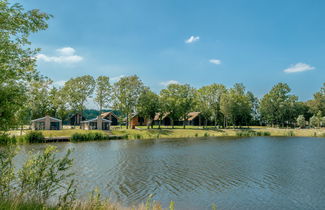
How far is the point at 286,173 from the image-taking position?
19.2 metres

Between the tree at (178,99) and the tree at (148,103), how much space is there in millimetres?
3196

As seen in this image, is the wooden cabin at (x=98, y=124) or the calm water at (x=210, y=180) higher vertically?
the wooden cabin at (x=98, y=124)

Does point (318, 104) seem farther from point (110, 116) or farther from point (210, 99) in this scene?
point (110, 116)

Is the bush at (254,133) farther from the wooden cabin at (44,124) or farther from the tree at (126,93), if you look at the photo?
the wooden cabin at (44,124)

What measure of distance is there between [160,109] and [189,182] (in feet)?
158

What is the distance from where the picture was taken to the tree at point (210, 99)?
70.1m

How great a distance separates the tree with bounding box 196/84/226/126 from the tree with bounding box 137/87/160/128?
567 inches

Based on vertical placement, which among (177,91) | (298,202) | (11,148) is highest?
(177,91)

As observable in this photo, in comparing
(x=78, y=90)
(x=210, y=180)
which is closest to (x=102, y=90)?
(x=78, y=90)

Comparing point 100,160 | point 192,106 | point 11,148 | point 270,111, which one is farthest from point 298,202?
point 270,111

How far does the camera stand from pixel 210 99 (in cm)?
7144

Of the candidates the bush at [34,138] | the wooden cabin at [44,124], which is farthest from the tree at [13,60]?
the wooden cabin at [44,124]

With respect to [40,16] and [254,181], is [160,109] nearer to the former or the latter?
[254,181]

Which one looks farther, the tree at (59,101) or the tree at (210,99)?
the tree at (210,99)
